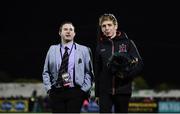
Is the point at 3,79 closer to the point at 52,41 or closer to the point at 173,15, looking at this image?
the point at 52,41

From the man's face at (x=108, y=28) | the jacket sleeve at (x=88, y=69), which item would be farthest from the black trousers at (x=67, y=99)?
the man's face at (x=108, y=28)

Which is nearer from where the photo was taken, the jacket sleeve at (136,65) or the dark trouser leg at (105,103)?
the dark trouser leg at (105,103)

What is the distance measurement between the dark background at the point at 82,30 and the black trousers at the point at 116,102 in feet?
63.1

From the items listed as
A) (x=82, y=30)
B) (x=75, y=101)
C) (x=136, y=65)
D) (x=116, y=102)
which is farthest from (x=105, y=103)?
(x=82, y=30)

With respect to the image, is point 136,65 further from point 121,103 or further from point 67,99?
point 67,99

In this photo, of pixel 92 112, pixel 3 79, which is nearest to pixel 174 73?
pixel 92 112

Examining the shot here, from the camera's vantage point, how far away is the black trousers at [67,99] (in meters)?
5.16

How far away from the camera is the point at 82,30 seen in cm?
2523

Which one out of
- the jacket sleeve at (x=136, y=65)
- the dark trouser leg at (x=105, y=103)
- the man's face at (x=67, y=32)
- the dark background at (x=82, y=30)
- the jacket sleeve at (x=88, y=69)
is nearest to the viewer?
the dark trouser leg at (x=105, y=103)

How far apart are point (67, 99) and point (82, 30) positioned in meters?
20.1

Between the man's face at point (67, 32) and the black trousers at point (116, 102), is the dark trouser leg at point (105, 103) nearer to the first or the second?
the black trousers at point (116, 102)

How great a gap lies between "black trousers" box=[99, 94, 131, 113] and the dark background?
19.2 m

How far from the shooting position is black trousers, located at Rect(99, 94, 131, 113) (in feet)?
16.4

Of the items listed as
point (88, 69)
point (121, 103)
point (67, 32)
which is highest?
point (67, 32)
